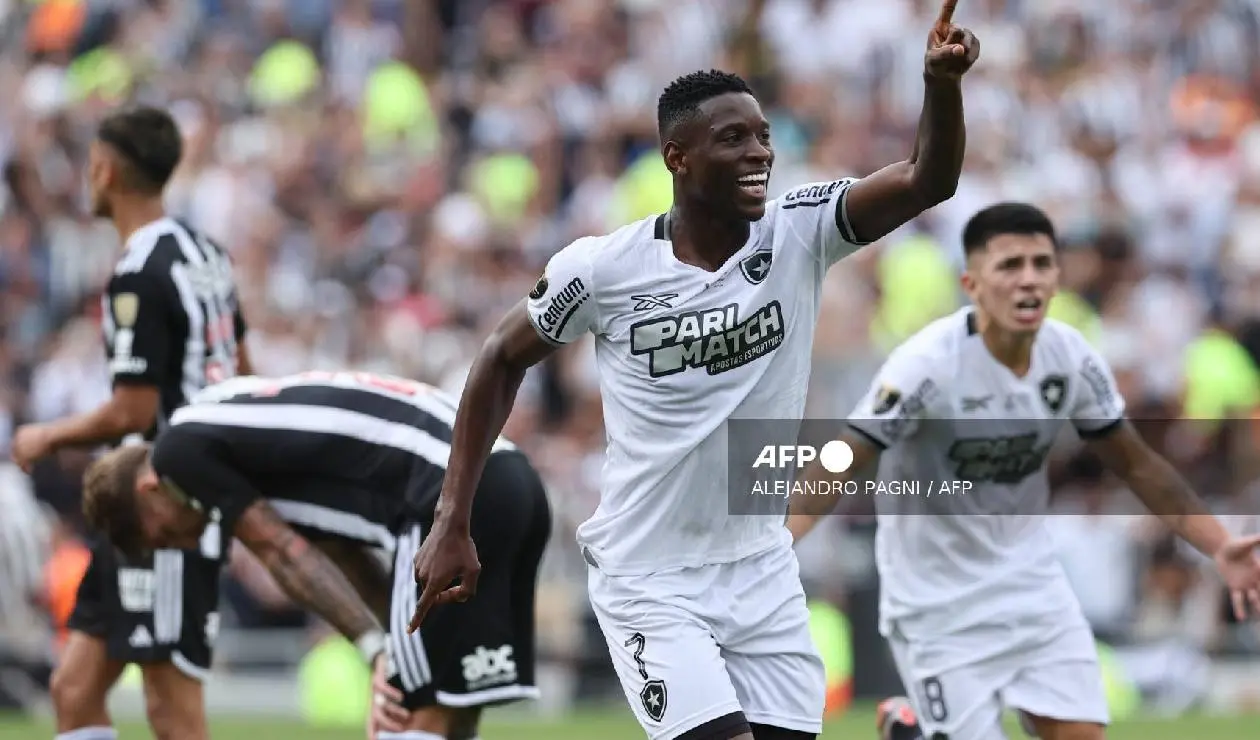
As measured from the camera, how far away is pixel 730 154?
6.22 metres

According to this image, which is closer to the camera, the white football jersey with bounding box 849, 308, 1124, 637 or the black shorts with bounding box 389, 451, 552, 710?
the black shorts with bounding box 389, 451, 552, 710

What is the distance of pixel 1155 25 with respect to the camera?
63.8ft

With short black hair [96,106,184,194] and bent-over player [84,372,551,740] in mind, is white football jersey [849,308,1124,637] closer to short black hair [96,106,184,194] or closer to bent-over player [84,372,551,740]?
bent-over player [84,372,551,740]

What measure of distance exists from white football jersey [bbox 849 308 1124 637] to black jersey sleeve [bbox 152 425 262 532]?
2320 mm

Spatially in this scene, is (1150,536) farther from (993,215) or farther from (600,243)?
(600,243)

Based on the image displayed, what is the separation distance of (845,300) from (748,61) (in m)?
4.01

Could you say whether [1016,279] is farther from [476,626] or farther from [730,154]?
[476,626]

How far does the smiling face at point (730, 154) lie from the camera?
620cm

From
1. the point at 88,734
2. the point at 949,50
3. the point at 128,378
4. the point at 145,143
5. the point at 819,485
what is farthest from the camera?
the point at 145,143

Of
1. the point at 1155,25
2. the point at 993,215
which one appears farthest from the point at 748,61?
the point at 993,215

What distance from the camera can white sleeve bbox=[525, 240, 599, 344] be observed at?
250 inches

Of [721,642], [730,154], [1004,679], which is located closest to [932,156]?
[730,154]

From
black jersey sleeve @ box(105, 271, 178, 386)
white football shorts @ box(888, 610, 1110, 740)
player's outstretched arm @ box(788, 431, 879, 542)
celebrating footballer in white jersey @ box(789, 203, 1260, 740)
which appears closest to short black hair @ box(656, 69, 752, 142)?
player's outstretched arm @ box(788, 431, 879, 542)

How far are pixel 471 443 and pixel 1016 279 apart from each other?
→ 2541 millimetres
